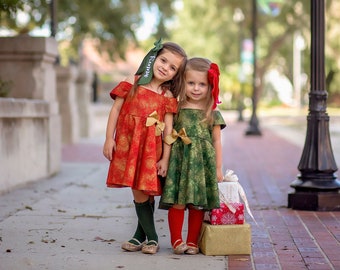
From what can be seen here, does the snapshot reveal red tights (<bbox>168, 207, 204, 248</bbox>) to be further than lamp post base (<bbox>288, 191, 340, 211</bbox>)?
No

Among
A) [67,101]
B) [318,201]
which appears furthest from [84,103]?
[318,201]

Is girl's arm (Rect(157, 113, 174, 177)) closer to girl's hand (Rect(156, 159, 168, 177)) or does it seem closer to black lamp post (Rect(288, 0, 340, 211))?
girl's hand (Rect(156, 159, 168, 177))

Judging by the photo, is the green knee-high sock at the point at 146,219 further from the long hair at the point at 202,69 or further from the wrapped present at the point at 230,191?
the long hair at the point at 202,69

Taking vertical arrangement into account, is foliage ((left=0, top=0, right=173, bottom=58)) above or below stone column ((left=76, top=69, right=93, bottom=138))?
above

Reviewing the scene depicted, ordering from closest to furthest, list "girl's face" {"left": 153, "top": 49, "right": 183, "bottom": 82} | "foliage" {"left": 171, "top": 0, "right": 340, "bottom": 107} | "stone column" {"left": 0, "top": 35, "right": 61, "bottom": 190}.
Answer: "girl's face" {"left": 153, "top": 49, "right": 183, "bottom": 82} < "stone column" {"left": 0, "top": 35, "right": 61, "bottom": 190} < "foliage" {"left": 171, "top": 0, "right": 340, "bottom": 107}

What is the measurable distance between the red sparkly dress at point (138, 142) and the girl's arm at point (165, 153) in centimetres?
4

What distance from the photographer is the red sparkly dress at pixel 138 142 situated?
245 inches

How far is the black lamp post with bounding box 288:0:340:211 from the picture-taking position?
8.86 m

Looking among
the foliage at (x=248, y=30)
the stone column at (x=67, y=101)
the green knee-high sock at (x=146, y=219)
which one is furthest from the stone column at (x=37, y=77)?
the foliage at (x=248, y=30)

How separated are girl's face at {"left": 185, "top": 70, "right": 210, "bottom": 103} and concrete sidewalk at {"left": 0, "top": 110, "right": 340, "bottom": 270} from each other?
3.87 feet

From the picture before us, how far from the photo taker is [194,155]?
6.27 meters

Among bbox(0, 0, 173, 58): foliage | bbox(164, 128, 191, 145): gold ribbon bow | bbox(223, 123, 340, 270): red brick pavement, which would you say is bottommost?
bbox(223, 123, 340, 270): red brick pavement

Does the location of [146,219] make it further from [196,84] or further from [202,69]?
[202,69]

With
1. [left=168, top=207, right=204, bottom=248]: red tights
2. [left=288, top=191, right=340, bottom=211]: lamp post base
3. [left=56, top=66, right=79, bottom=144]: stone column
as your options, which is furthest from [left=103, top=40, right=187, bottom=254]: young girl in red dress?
[left=56, top=66, right=79, bottom=144]: stone column
